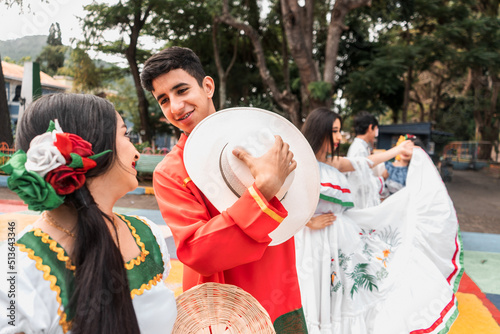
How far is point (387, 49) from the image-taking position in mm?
13008

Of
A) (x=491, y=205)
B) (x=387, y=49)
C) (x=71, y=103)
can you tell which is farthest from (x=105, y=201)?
(x=387, y=49)

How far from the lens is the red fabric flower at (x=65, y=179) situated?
91 cm

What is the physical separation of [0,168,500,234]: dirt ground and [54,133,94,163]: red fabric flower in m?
5.04

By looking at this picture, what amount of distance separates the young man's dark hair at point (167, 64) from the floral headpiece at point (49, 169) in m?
0.56

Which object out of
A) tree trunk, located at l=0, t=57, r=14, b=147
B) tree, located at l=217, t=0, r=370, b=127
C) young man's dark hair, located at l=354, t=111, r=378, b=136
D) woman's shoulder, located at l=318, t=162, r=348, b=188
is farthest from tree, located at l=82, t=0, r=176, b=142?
woman's shoulder, located at l=318, t=162, r=348, b=188

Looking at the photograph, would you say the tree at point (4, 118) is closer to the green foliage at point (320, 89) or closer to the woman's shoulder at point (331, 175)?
the green foliage at point (320, 89)

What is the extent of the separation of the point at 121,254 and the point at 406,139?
3.35 meters

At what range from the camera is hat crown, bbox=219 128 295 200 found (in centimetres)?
117

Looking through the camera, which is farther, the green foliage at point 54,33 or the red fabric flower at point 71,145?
the green foliage at point 54,33

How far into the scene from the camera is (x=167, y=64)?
143 centimetres

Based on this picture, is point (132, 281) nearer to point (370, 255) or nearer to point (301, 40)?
point (370, 255)

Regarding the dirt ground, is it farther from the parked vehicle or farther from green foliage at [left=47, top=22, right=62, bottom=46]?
the parked vehicle

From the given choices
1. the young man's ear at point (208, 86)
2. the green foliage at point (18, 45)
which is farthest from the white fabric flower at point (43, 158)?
the green foliage at point (18, 45)

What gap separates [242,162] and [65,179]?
0.50 metres
